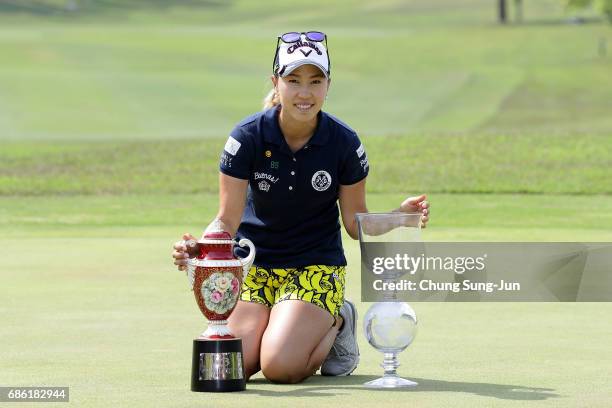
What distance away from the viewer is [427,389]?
6828mm

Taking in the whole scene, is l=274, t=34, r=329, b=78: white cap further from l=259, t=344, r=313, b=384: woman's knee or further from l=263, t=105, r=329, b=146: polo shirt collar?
l=259, t=344, r=313, b=384: woman's knee

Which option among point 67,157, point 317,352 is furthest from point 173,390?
point 67,157

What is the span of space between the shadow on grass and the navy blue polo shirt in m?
0.85

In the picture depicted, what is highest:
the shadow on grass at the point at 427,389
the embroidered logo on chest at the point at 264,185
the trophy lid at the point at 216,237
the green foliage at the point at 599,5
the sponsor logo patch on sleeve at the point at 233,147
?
the green foliage at the point at 599,5

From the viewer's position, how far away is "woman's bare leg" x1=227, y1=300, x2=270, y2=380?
24.7 ft

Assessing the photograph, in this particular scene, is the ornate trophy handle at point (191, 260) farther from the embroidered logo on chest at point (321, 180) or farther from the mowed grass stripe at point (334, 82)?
the mowed grass stripe at point (334, 82)

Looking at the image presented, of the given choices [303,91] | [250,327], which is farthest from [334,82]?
[303,91]

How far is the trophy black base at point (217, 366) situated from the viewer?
22.4 ft

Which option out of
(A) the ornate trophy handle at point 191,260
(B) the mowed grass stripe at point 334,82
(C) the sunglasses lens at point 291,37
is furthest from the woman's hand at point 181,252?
(B) the mowed grass stripe at point 334,82

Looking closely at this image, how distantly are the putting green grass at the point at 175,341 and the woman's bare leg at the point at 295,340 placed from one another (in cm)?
8

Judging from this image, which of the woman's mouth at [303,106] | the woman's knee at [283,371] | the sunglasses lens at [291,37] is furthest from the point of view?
the woman's mouth at [303,106]

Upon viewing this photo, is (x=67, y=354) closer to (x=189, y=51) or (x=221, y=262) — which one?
(x=221, y=262)

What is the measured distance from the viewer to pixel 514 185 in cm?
2389

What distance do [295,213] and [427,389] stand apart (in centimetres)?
142
